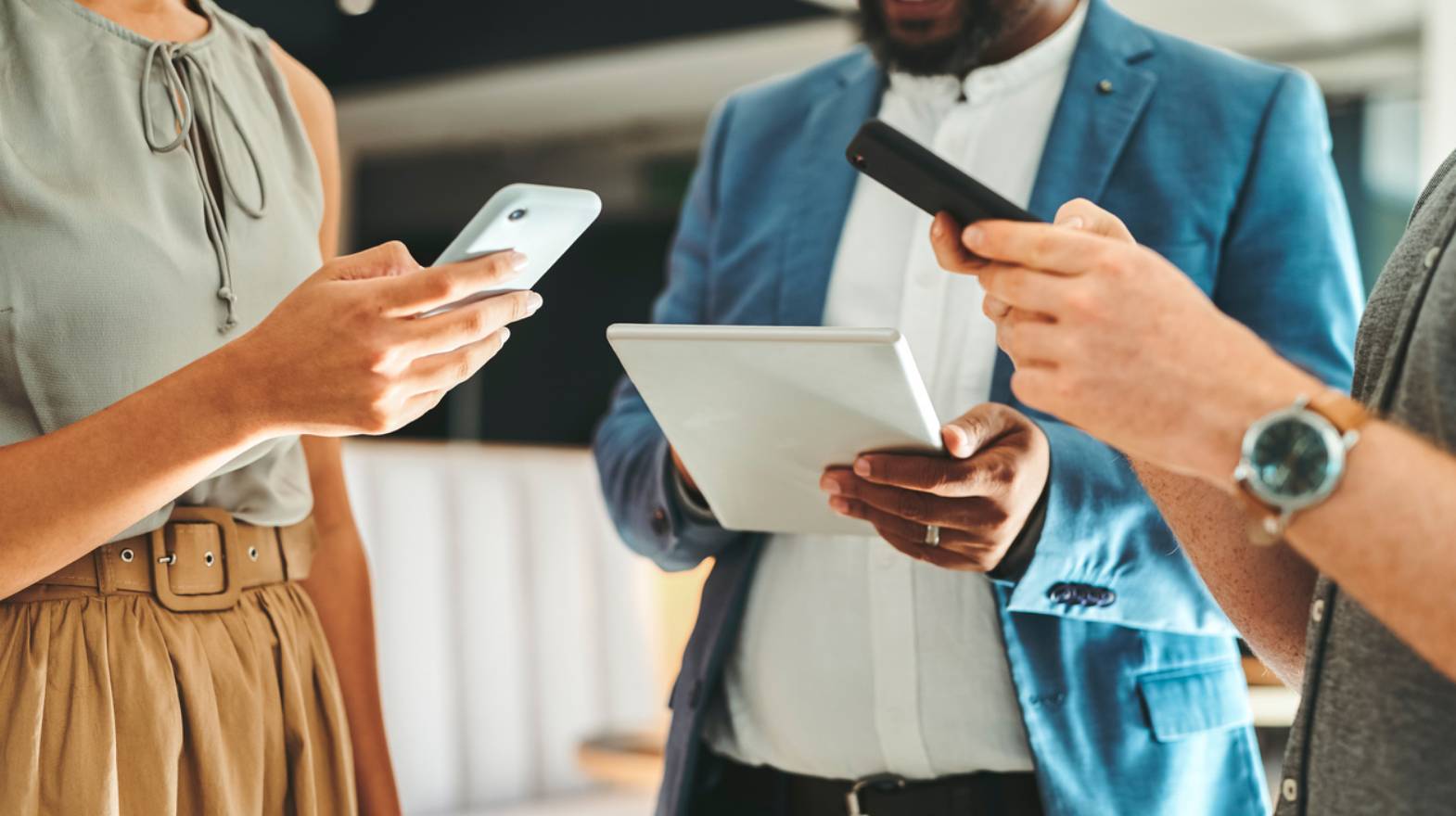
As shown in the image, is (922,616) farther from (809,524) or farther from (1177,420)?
(1177,420)

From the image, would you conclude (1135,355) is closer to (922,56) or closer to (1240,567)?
(1240,567)

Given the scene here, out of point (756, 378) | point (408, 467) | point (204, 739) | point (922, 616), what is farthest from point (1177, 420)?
point (408, 467)

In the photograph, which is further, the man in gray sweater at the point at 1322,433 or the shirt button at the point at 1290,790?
the shirt button at the point at 1290,790

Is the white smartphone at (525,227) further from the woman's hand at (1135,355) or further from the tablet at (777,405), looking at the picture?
the woman's hand at (1135,355)

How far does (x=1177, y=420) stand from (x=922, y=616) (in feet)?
1.98

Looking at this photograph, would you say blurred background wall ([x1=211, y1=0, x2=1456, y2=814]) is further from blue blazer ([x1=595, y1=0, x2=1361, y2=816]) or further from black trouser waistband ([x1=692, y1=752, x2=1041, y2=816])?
blue blazer ([x1=595, y1=0, x2=1361, y2=816])

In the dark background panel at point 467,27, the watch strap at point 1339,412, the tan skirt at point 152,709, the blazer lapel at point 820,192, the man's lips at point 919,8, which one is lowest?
the tan skirt at point 152,709

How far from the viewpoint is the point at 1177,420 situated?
0.72 meters

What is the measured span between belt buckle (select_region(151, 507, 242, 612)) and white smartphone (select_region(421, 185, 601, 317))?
28cm

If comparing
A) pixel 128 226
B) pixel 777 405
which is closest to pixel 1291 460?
pixel 777 405

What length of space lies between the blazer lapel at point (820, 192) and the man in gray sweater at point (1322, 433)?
21.2 inches

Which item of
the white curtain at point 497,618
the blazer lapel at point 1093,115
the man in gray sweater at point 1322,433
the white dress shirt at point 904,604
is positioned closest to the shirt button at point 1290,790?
the man in gray sweater at point 1322,433

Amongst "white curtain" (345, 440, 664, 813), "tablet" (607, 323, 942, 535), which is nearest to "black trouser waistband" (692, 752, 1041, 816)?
"tablet" (607, 323, 942, 535)

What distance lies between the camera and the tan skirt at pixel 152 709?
91 centimetres
